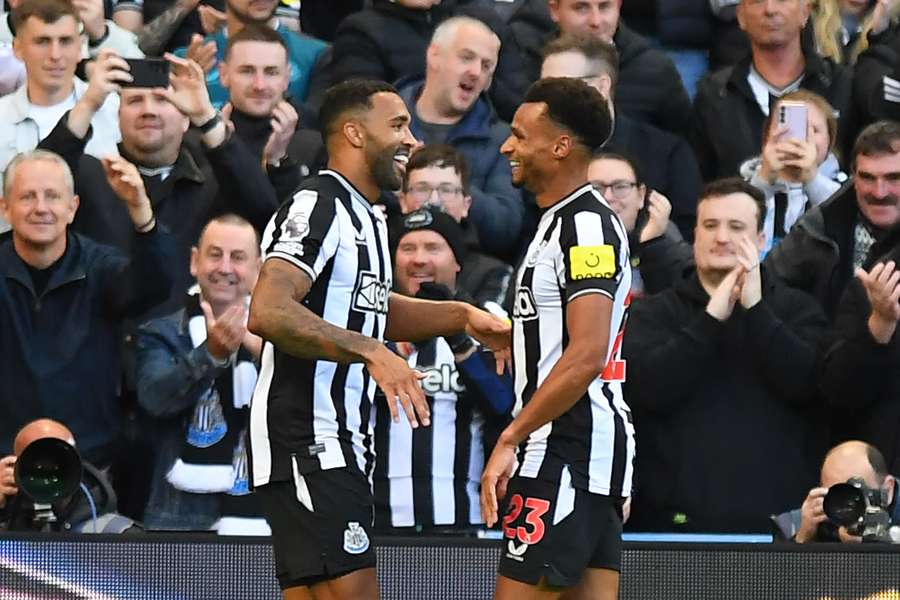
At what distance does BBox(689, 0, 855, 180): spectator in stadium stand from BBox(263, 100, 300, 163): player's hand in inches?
77.3

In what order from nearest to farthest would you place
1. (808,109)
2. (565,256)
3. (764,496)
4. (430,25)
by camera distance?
(565,256) → (764,496) → (808,109) → (430,25)

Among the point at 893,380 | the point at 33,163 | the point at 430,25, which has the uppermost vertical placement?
the point at 430,25

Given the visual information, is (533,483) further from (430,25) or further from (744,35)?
(744,35)

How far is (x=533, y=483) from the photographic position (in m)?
5.79

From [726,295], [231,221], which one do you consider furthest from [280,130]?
[726,295]

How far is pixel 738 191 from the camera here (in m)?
8.19

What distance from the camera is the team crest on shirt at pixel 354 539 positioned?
5746 mm

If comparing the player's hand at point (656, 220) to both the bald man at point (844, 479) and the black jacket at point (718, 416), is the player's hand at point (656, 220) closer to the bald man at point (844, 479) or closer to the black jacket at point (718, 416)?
the black jacket at point (718, 416)

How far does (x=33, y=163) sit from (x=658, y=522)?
114 inches

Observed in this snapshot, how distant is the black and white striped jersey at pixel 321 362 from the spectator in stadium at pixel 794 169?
3218 millimetres

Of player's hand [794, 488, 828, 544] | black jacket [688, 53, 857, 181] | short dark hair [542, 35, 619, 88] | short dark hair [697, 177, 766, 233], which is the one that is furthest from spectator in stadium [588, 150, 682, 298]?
player's hand [794, 488, 828, 544]

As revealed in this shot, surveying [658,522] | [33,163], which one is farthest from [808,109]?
[33,163]

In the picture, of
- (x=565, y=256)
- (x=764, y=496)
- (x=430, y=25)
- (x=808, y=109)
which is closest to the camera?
(x=565, y=256)

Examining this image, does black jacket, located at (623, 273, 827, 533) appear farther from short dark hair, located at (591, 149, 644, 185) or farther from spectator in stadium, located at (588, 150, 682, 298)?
short dark hair, located at (591, 149, 644, 185)
